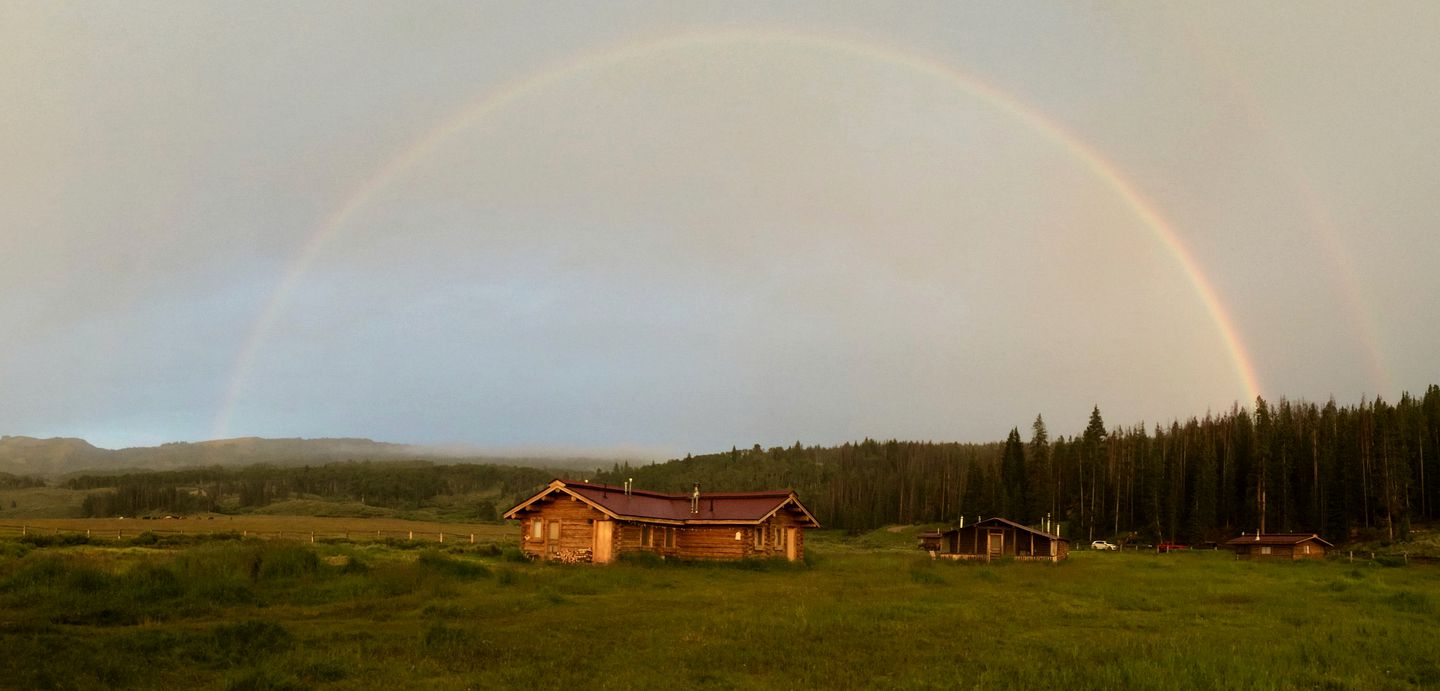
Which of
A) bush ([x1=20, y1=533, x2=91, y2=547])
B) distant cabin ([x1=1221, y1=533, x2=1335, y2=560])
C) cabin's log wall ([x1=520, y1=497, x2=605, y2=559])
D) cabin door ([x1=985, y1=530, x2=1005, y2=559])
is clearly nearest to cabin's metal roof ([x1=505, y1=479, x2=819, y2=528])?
cabin's log wall ([x1=520, y1=497, x2=605, y2=559])

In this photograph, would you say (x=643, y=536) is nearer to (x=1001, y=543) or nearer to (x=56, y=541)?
(x=1001, y=543)

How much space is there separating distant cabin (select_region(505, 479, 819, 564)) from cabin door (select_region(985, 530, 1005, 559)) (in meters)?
19.3

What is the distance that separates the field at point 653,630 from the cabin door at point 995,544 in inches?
1162

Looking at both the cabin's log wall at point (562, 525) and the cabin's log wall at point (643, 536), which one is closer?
the cabin's log wall at point (562, 525)

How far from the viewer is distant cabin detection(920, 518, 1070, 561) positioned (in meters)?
65.8

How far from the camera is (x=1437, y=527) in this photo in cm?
8781

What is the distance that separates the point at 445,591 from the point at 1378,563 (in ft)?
221

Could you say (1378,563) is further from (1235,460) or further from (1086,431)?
(1086,431)

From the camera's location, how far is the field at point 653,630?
16266mm

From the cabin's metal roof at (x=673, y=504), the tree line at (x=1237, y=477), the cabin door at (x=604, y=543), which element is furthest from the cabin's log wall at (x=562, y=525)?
the tree line at (x=1237, y=477)

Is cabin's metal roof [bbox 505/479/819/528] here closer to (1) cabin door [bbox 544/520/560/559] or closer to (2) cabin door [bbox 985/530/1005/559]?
(1) cabin door [bbox 544/520/560/559]

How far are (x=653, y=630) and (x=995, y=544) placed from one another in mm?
53520

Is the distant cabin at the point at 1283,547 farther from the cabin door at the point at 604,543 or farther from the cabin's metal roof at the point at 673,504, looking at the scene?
the cabin door at the point at 604,543

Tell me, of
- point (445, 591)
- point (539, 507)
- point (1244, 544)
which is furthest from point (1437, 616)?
point (1244, 544)
